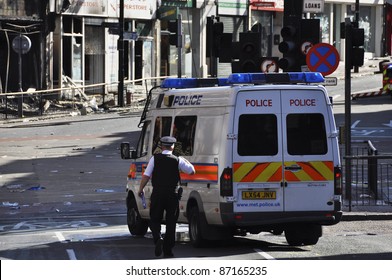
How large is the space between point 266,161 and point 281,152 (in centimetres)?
26

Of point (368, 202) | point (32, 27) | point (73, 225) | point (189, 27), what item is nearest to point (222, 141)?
point (73, 225)

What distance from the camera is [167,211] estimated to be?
15.3 meters

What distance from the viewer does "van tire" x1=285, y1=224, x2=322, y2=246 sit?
16812mm

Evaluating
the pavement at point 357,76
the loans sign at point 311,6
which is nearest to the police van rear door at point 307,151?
the pavement at point 357,76

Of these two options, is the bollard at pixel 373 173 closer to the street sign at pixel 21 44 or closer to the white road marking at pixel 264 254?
the white road marking at pixel 264 254

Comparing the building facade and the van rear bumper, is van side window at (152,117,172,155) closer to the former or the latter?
the van rear bumper

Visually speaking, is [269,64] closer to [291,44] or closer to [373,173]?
[291,44]

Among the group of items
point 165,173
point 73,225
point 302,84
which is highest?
point 302,84

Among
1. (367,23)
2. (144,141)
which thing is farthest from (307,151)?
(367,23)

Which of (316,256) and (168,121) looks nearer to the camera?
(316,256)

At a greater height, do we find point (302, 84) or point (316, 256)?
point (302, 84)

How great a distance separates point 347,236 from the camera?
18125mm
